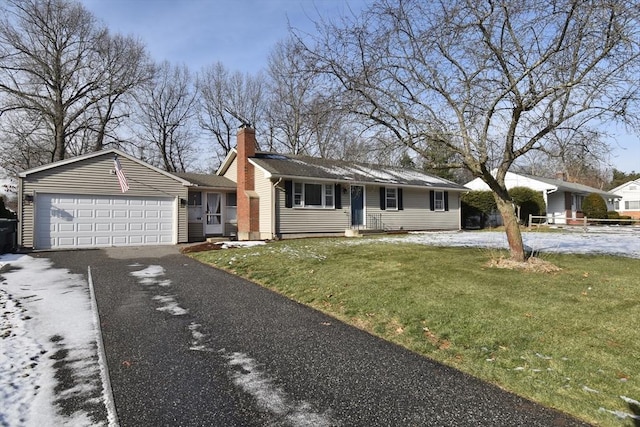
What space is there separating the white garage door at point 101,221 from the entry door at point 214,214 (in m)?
2.36

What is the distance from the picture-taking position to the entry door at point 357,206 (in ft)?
63.2

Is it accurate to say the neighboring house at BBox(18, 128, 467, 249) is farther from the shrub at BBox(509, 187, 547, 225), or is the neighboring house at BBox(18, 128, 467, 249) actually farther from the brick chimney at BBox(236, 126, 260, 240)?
the shrub at BBox(509, 187, 547, 225)

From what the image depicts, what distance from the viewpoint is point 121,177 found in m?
15.6

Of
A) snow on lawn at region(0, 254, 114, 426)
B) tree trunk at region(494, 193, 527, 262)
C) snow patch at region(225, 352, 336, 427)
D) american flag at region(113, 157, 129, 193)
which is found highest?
american flag at region(113, 157, 129, 193)

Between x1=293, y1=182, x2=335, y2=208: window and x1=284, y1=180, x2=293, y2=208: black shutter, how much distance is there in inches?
8.8

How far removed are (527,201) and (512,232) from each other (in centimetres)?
2035

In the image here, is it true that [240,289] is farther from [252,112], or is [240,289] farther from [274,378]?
[252,112]

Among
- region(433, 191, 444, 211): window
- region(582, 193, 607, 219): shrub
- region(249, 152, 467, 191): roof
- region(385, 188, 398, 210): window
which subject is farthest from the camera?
region(582, 193, 607, 219): shrub

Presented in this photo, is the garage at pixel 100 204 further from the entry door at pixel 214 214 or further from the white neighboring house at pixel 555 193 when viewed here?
the white neighboring house at pixel 555 193

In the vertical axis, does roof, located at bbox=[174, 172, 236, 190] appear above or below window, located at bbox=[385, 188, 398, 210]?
above

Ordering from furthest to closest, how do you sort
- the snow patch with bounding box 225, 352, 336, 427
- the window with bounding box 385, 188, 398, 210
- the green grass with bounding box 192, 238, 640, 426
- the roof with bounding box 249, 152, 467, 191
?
the window with bounding box 385, 188, 398, 210 → the roof with bounding box 249, 152, 467, 191 → the green grass with bounding box 192, 238, 640, 426 → the snow patch with bounding box 225, 352, 336, 427

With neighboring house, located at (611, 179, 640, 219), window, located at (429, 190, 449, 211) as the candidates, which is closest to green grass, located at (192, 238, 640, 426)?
window, located at (429, 190, 449, 211)

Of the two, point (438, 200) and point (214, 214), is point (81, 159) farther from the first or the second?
point (438, 200)

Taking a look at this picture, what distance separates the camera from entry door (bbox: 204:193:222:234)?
1934 centimetres
